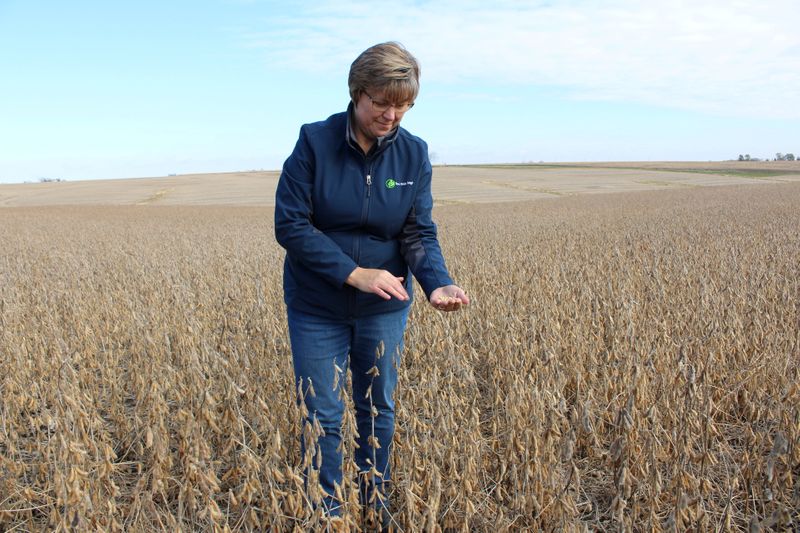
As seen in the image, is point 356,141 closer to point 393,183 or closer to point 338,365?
point 393,183

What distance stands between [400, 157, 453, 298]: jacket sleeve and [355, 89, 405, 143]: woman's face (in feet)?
0.97

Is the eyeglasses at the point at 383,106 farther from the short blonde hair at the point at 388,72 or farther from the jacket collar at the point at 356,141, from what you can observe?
the jacket collar at the point at 356,141

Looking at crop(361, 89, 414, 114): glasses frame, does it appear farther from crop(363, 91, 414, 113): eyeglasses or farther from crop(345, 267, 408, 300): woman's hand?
crop(345, 267, 408, 300): woman's hand

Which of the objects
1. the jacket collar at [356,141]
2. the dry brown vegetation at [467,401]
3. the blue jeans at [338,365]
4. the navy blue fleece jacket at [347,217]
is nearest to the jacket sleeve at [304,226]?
the navy blue fleece jacket at [347,217]

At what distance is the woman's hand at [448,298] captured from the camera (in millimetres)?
2121

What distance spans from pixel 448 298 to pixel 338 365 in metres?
0.51

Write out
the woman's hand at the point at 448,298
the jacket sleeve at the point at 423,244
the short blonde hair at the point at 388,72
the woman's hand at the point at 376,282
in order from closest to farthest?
the short blonde hair at the point at 388,72 < the woman's hand at the point at 376,282 < the woman's hand at the point at 448,298 < the jacket sleeve at the point at 423,244

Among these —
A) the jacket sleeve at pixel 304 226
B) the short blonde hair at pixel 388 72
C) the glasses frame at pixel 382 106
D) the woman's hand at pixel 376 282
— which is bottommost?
the woman's hand at pixel 376 282

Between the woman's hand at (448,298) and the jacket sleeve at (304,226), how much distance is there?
33cm

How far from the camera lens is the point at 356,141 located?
2051 mm

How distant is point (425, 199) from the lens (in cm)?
232

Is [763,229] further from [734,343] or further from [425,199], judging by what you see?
[425,199]

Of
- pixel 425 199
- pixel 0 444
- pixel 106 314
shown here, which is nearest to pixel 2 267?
pixel 106 314

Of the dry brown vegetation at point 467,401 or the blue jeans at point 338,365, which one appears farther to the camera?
the blue jeans at point 338,365
